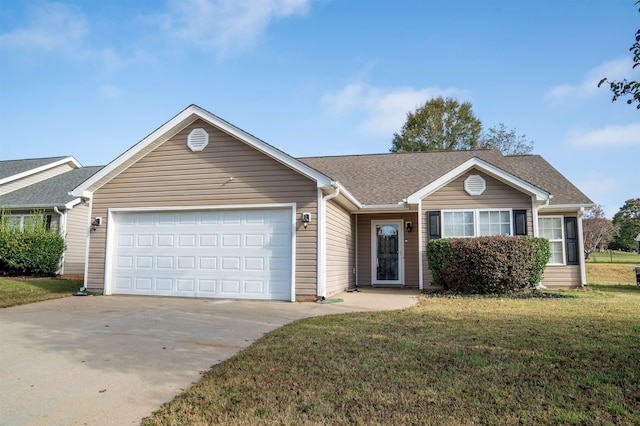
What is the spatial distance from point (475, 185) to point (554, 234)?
10.7 feet

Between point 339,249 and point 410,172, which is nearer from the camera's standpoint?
point 339,249

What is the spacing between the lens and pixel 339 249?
1145 centimetres

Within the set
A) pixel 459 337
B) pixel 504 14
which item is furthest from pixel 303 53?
pixel 459 337

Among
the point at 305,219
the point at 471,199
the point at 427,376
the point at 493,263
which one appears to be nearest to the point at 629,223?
the point at 471,199

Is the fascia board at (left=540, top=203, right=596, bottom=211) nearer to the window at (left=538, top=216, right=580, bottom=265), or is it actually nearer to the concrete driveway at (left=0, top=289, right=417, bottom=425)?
the window at (left=538, top=216, right=580, bottom=265)

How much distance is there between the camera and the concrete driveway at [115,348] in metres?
3.32

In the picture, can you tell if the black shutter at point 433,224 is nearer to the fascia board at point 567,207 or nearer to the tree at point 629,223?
the fascia board at point 567,207

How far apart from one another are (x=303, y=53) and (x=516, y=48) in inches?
250

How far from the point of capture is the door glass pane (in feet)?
44.0

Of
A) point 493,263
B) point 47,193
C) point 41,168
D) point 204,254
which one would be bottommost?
point 493,263

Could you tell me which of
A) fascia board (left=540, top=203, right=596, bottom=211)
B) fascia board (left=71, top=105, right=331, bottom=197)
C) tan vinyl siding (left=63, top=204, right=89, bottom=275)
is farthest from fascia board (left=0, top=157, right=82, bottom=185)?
fascia board (left=540, top=203, right=596, bottom=211)

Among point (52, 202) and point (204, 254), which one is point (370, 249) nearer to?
point (204, 254)

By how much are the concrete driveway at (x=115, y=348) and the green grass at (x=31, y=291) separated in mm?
747

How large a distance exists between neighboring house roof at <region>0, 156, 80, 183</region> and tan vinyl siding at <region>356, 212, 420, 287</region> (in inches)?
591
